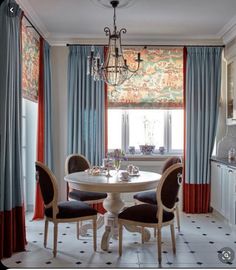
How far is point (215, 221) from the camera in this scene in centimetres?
425

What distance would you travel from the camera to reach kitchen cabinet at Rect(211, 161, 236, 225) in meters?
3.76

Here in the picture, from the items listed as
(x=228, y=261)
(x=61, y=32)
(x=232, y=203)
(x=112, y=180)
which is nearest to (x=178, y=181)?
(x=112, y=180)

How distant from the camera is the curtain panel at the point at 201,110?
464cm

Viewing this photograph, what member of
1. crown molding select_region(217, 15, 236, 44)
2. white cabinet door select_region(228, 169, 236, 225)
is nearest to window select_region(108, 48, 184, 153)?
crown molding select_region(217, 15, 236, 44)

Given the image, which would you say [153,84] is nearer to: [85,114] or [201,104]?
[201,104]

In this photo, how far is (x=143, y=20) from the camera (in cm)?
405

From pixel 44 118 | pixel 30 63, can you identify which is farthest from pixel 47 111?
pixel 30 63

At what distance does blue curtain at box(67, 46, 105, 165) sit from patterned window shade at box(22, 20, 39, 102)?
579 mm

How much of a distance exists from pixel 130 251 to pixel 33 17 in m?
2.95

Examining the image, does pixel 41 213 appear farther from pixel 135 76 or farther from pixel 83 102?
pixel 135 76

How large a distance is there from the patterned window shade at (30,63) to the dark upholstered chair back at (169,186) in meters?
2.00

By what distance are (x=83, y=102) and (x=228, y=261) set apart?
2804 mm

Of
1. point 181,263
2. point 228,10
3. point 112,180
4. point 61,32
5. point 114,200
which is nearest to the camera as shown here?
point 181,263

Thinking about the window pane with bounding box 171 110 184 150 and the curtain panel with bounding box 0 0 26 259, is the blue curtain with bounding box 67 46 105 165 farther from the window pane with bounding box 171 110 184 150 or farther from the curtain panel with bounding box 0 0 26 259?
the curtain panel with bounding box 0 0 26 259
